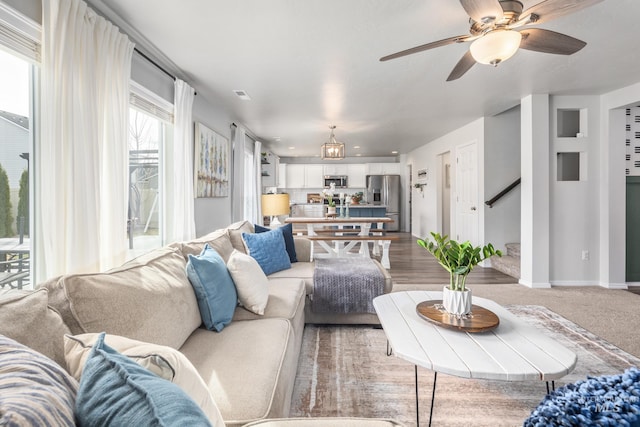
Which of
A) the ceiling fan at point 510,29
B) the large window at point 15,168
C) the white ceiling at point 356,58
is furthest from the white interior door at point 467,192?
the large window at point 15,168

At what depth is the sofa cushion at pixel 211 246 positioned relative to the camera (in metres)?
2.04

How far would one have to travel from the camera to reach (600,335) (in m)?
2.75

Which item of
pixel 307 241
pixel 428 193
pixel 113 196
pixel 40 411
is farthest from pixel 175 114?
pixel 428 193

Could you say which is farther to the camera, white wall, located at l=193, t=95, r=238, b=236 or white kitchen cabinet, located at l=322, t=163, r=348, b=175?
white kitchen cabinet, located at l=322, t=163, r=348, b=175

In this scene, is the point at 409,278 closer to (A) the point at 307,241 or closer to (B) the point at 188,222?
(A) the point at 307,241

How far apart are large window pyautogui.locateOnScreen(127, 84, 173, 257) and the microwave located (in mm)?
6795

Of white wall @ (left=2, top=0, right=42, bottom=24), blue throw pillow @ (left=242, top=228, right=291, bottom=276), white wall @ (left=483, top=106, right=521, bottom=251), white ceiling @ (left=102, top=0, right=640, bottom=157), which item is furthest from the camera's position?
white wall @ (left=483, top=106, right=521, bottom=251)

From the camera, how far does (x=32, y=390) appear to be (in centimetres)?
53

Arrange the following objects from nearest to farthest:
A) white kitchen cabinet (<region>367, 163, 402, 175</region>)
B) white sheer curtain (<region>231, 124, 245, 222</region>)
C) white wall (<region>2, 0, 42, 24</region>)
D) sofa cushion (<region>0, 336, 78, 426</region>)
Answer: sofa cushion (<region>0, 336, 78, 426</region>) → white wall (<region>2, 0, 42, 24</region>) → white sheer curtain (<region>231, 124, 245, 222</region>) → white kitchen cabinet (<region>367, 163, 402, 175</region>)

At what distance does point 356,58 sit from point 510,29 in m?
1.27

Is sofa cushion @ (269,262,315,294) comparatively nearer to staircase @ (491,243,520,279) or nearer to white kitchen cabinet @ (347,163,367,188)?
staircase @ (491,243,520,279)

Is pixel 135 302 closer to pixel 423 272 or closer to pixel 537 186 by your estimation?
pixel 423 272

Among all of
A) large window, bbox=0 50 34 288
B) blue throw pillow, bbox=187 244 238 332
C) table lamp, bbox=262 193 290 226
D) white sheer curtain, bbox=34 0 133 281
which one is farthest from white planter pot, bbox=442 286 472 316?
table lamp, bbox=262 193 290 226

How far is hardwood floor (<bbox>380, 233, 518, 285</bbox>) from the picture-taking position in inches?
178
